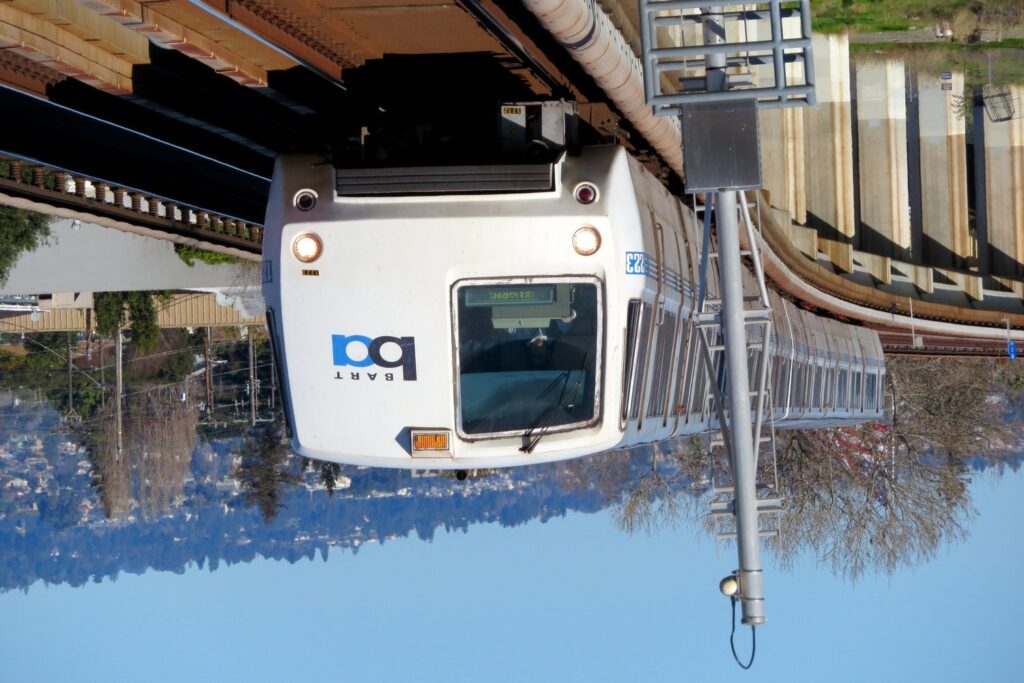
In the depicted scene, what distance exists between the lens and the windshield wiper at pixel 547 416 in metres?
9.09

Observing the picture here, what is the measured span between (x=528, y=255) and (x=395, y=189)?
1101 mm

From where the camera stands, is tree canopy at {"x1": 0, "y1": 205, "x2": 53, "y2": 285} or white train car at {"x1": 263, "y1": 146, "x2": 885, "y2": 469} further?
tree canopy at {"x1": 0, "y1": 205, "x2": 53, "y2": 285}

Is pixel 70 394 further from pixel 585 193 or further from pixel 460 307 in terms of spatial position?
pixel 585 193

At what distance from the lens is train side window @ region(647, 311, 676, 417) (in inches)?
398

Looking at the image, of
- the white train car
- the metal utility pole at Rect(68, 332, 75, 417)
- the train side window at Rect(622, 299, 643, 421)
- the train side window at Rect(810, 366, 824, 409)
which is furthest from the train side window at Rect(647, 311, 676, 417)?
the metal utility pole at Rect(68, 332, 75, 417)

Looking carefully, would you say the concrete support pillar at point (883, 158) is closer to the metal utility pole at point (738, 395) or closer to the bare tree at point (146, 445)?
the metal utility pole at point (738, 395)

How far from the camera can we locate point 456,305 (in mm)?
9039

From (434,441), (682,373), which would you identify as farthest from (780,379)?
(434,441)

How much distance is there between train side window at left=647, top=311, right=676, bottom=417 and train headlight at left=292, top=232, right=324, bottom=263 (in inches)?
110

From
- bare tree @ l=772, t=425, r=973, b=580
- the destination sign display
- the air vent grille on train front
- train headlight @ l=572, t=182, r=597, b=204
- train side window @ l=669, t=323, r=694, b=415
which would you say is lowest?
bare tree @ l=772, t=425, r=973, b=580

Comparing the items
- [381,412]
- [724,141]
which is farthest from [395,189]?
[724,141]

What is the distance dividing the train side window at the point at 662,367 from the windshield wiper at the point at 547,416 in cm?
107

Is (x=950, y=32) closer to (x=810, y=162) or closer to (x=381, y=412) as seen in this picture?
(x=810, y=162)

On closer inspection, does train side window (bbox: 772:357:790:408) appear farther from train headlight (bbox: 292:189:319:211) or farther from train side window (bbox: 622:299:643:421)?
train headlight (bbox: 292:189:319:211)
